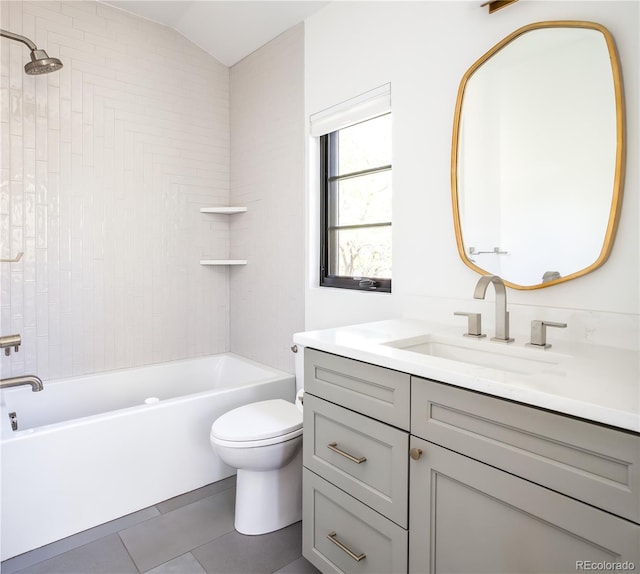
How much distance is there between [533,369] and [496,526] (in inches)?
18.4

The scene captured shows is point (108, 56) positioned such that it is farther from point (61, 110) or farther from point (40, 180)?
point (40, 180)

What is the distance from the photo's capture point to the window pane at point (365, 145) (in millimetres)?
2188

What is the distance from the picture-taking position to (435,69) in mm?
1814

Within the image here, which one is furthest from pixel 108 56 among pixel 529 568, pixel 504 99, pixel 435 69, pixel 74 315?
pixel 529 568

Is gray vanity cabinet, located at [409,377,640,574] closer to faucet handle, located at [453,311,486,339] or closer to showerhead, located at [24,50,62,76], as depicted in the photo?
faucet handle, located at [453,311,486,339]

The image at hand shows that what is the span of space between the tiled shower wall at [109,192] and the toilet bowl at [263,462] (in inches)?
46.8

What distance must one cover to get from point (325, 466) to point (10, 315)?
1.93 metres

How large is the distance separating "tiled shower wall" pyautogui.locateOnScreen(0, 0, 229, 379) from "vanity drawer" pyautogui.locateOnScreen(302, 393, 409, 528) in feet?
5.53

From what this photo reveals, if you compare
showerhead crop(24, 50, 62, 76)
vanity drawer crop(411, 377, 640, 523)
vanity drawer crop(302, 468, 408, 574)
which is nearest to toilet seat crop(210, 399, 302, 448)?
vanity drawer crop(302, 468, 408, 574)

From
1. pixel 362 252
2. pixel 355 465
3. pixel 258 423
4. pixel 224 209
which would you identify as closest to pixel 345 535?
pixel 355 465

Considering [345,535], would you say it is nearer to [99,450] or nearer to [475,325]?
[475,325]

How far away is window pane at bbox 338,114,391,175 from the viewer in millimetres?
2188

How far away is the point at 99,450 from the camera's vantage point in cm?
191

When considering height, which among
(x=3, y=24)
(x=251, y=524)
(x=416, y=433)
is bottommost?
(x=251, y=524)
